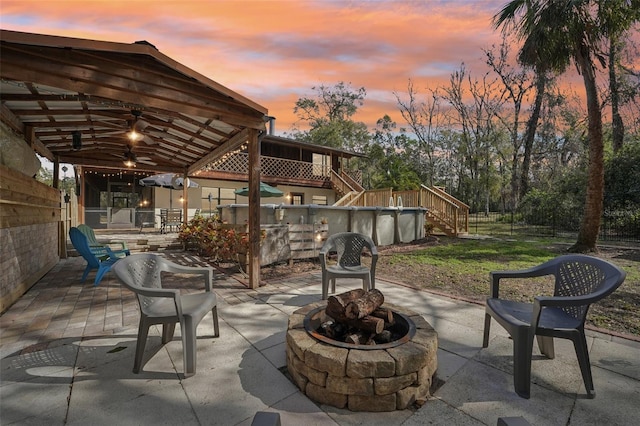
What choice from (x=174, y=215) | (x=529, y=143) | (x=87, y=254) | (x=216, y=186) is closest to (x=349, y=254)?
(x=87, y=254)

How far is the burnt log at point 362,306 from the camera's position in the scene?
7.26ft

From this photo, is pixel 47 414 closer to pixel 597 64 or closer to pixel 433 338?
pixel 433 338

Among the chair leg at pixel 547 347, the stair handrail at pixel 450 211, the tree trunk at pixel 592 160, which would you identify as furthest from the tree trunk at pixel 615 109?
the chair leg at pixel 547 347

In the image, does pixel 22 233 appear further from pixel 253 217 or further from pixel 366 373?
pixel 366 373

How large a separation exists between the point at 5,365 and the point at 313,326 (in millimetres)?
2584

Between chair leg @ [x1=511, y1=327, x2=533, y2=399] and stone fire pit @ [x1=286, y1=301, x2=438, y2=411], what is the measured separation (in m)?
0.60

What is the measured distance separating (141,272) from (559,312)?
12.2 ft

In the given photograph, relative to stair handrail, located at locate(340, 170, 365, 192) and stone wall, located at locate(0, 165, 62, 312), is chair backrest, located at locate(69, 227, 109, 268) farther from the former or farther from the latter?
stair handrail, located at locate(340, 170, 365, 192)

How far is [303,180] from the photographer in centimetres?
1816

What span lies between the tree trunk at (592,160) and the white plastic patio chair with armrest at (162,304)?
961 cm

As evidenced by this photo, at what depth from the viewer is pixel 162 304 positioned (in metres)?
2.67

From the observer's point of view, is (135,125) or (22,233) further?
(135,125)

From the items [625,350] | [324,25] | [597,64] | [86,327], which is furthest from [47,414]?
[597,64]

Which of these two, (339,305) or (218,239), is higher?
(218,239)
